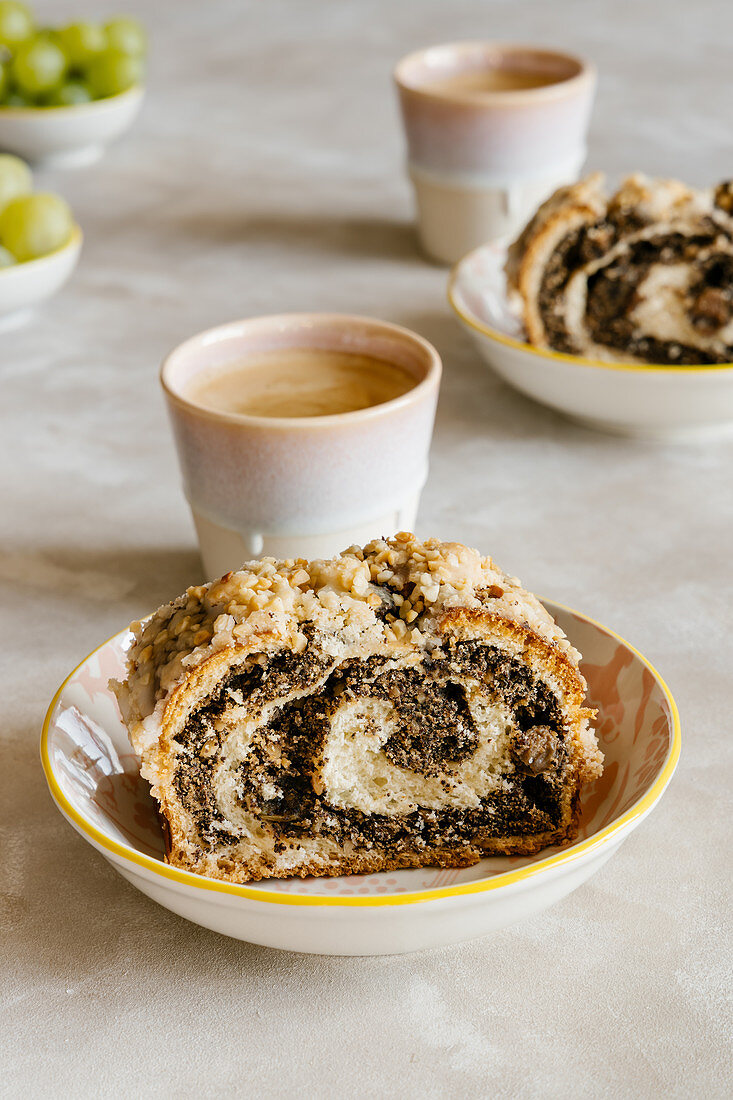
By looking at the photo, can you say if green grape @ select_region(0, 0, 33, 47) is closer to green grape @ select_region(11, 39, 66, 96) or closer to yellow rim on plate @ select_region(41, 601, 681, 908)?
green grape @ select_region(11, 39, 66, 96)

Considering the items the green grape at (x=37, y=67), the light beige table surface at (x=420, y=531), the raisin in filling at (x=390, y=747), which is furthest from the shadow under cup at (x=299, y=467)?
the green grape at (x=37, y=67)

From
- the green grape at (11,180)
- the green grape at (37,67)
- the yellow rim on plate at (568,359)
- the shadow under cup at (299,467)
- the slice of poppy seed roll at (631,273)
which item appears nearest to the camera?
the shadow under cup at (299,467)

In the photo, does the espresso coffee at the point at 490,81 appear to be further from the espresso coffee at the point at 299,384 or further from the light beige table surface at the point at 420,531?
the espresso coffee at the point at 299,384

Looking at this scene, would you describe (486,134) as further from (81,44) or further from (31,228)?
(81,44)

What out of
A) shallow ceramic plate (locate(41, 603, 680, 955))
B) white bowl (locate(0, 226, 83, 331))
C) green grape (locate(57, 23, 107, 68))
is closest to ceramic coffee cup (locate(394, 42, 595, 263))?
white bowl (locate(0, 226, 83, 331))

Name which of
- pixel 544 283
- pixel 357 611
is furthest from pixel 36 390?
pixel 357 611

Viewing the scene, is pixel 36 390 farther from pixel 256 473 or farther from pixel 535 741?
pixel 535 741
